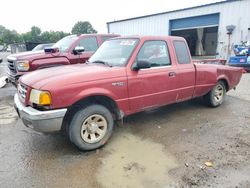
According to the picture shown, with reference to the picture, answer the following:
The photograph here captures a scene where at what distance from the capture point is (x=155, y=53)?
4953 millimetres

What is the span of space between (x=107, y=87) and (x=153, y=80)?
3.48 feet

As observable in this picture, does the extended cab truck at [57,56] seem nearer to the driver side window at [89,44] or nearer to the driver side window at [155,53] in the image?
the driver side window at [89,44]

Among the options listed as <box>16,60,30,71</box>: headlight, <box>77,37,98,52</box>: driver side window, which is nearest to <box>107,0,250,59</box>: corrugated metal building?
<box>77,37,98,52</box>: driver side window

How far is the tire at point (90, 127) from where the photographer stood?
384 cm

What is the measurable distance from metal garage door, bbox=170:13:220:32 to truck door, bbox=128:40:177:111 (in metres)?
13.9

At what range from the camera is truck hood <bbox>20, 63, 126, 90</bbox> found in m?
3.68

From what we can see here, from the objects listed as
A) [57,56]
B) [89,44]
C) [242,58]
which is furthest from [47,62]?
[242,58]

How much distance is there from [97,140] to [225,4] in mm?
15510

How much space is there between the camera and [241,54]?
1279 centimetres

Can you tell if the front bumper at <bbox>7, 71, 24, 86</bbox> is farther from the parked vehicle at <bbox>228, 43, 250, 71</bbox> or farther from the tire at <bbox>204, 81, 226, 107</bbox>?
the parked vehicle at <bbox>228, 43, 250, 71</bbox>

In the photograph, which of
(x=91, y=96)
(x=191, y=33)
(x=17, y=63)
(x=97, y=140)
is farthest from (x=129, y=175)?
(x=191, y=33)

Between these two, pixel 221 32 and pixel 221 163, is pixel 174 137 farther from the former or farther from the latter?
pixel 221 32

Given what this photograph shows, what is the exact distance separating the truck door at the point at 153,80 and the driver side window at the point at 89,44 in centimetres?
364

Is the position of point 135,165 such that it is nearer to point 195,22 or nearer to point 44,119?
point 44,119
